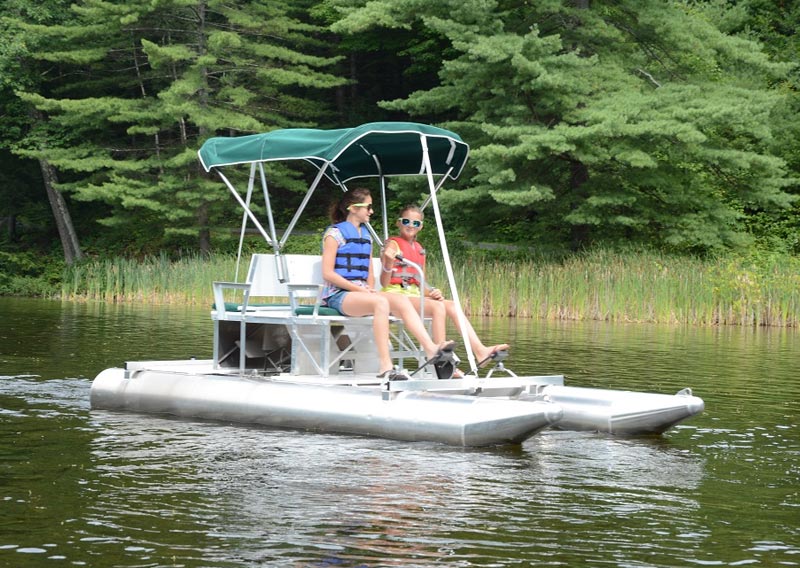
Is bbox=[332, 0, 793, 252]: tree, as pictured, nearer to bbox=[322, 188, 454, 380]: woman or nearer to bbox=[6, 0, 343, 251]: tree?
bbox=[6, 0, 343, 251]: tree

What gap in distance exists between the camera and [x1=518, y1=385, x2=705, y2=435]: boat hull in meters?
10.3

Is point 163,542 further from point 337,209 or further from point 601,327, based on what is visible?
point 601,327

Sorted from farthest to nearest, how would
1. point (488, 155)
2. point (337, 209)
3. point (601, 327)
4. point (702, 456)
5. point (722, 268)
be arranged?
point (488, 155)
point (722, 268)
point (601, 327)
point (337, 209)
point (702, 456)

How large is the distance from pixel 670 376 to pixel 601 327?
8.46m

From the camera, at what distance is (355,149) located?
12.6 m

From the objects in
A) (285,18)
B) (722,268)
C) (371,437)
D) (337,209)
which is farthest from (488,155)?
(371,437)

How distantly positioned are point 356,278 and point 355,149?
6.05ft

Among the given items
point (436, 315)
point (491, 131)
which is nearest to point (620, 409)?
point (436, 315)

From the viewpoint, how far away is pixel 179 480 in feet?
26.1

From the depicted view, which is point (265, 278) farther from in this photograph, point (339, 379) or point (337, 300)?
point (339, 379)

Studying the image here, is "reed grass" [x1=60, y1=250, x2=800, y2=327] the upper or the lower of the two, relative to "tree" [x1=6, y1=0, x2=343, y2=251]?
lower

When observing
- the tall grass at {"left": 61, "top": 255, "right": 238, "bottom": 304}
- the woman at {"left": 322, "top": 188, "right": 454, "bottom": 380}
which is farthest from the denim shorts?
the tall grass at {"left": 61, "top": 255, "right": 238, "bottom": 304}

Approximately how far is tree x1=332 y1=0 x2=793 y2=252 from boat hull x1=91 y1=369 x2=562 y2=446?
16.9m

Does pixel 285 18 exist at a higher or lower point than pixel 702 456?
higher
